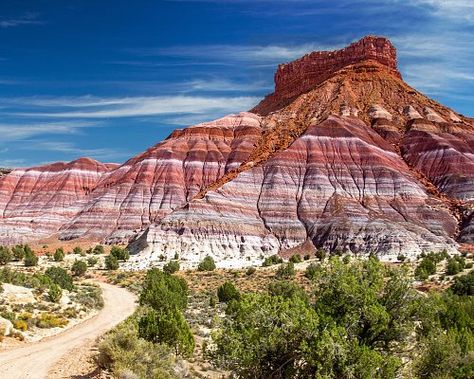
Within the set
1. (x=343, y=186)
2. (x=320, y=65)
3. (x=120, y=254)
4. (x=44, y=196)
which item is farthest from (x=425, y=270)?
(x=320, y=65)

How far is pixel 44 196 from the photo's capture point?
124 m

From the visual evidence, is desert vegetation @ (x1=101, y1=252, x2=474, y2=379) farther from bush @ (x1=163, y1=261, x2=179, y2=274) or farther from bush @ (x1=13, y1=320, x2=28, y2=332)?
bush @ (x1=163, y1=261, x2=179, y2=274)

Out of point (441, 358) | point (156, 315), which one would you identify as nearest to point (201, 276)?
point (156, 315)

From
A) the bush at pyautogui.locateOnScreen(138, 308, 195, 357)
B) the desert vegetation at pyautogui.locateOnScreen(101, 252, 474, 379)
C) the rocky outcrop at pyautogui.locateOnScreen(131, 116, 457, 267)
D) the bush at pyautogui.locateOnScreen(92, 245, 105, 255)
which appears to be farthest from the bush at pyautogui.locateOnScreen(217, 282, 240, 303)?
the bush at pyautogui.locateOnScreen(92, 245, 105, 255)

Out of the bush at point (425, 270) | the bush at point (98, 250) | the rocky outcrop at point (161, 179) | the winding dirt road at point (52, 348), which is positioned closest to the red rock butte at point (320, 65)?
the rocky outcrop at point (161, 179)

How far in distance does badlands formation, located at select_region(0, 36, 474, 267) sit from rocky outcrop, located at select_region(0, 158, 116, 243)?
354 millimetres

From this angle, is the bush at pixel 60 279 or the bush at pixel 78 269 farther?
the bush at pixel 78 269

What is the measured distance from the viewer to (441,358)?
19.3m

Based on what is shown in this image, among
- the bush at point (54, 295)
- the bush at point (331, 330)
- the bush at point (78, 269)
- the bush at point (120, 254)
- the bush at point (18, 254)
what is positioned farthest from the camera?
the bush at point (18, 254)

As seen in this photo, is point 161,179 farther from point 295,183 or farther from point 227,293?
point 227,293

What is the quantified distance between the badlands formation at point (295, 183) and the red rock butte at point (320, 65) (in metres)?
0.37

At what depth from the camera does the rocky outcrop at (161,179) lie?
105 metres

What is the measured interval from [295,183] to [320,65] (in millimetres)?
57704

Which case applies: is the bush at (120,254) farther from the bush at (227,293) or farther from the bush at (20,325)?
the bush at (20,325)
